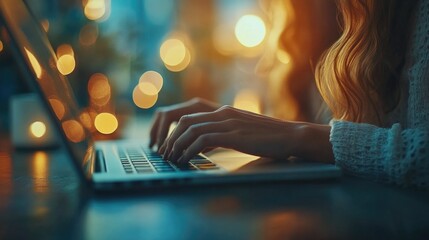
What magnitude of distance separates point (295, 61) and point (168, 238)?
46.2 inches

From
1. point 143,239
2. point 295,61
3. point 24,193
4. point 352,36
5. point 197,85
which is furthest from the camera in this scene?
point 197,85

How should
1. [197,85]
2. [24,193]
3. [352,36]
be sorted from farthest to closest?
[197,85], [352,36], [24,193]

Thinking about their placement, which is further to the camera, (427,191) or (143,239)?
(427,191)

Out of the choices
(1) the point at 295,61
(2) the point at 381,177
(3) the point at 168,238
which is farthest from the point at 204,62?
(3) the point at 168,238

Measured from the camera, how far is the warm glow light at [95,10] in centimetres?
257

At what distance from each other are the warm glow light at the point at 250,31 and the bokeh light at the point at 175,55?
0.43 meters

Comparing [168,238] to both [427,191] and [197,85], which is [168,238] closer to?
[427,191]

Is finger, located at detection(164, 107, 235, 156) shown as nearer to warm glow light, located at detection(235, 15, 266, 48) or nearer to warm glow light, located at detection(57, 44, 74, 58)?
warm glow light, located at detection(57, 44, 74, 58)

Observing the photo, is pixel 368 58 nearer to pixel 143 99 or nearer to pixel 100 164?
pixel 100 164

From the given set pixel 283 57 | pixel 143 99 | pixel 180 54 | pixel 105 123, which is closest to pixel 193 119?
pixel 283 57

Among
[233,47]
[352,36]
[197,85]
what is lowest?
[197,85]

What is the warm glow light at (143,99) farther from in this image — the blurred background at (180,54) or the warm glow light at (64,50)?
the warm glow light at (64,50)

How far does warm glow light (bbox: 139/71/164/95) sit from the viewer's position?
3352 millimetres

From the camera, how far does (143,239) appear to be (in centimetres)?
40
